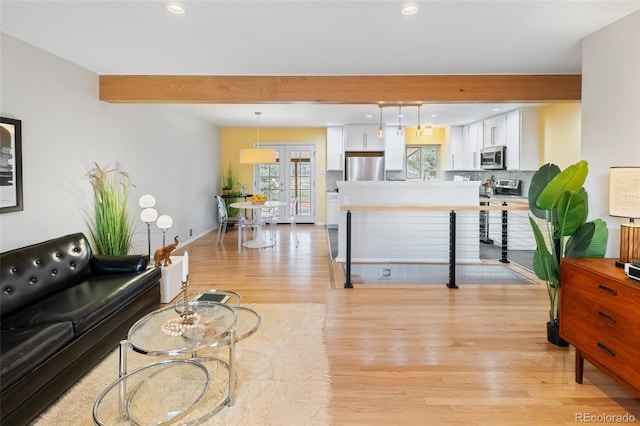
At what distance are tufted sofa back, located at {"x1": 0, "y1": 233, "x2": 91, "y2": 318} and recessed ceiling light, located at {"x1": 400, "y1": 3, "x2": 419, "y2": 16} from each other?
3.14 metres

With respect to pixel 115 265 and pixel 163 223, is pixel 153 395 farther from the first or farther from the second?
pixel 163 223

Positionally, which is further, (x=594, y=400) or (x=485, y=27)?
(x=485, y=27)

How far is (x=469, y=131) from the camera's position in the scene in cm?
786

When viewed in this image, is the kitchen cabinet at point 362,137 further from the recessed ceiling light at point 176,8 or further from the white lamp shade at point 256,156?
the recessed ceiling light at point 176,8

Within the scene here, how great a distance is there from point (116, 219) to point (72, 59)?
1570 millimetres

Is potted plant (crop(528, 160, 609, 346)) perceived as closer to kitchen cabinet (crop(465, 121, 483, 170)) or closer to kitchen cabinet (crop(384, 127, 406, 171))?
kitchen cabinet (crop(465, 121, 483, 170))

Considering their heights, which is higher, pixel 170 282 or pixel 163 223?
pixel 163 223

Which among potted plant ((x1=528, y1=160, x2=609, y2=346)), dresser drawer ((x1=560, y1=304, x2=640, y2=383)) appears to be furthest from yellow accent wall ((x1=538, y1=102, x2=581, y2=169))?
dresser drawer ((x1=560, y1=304, x2=640, y2=383))

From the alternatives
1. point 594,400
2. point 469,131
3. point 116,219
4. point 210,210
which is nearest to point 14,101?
point 116,219

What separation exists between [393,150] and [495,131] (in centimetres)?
223

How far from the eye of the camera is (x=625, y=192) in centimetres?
209

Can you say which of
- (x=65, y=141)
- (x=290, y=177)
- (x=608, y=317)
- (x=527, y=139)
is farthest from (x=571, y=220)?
(x=290, y=177)

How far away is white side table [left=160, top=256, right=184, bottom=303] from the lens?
3.72 m

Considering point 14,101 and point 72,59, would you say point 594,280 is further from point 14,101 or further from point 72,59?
point 72,59
